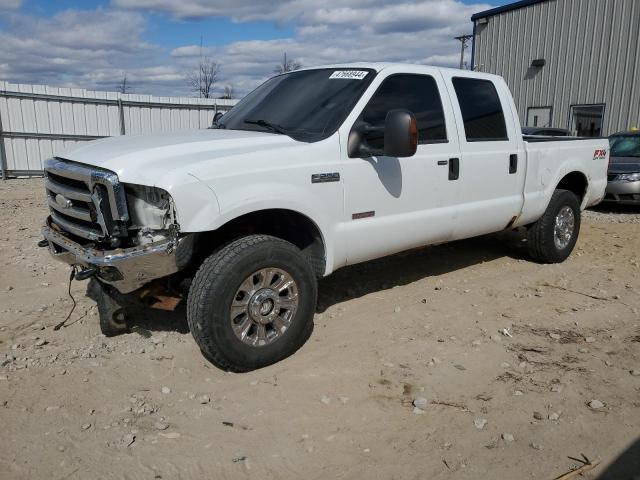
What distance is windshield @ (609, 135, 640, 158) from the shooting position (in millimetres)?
11281

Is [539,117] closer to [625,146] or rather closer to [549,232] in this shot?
[625,146]

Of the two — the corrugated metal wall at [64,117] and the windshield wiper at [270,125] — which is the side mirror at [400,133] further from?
the corrugated metal wall at [64,117]

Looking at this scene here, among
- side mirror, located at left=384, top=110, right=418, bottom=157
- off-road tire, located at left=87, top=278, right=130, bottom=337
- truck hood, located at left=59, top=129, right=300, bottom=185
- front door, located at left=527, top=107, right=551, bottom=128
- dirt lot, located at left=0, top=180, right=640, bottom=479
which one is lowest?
dirt lot, located at left=0, top=180, right=640, bottom=479

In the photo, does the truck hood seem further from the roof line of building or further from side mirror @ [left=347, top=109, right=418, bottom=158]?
the roof line of building

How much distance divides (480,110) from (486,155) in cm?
44

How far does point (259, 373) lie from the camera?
372cm

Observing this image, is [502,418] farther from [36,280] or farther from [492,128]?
[36,280]

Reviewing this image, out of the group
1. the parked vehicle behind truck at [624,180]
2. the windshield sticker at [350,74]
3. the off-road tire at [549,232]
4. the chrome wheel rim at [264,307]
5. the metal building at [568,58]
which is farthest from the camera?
the metal building at [568,58]

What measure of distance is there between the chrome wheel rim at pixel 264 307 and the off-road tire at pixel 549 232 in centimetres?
361

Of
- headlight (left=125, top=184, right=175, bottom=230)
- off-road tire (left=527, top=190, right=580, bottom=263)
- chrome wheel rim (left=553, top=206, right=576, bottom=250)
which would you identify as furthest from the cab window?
chrome wheel rim (left=553, top=206, right=576, bottom=250)

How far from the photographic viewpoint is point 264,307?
370cm

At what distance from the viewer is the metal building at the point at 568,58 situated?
52.7 ft

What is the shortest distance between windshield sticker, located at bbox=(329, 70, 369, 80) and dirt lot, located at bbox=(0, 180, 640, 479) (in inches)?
78.0

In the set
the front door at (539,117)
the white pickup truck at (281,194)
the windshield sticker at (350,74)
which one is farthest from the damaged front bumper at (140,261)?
the front door at (539,117)
